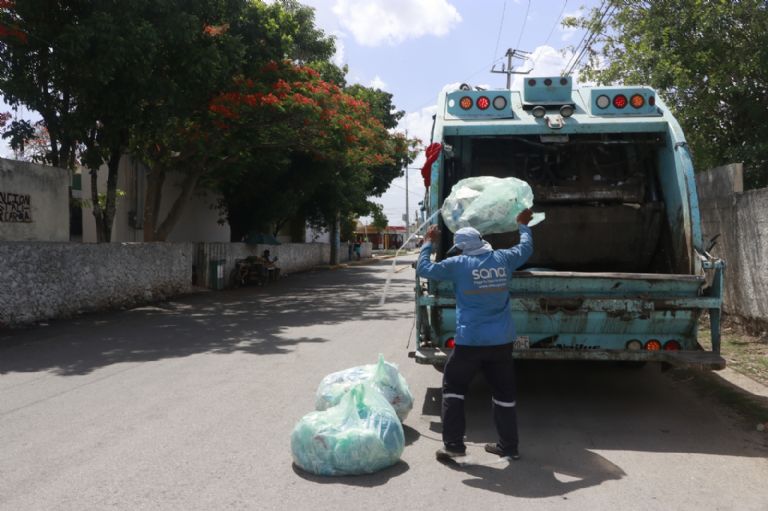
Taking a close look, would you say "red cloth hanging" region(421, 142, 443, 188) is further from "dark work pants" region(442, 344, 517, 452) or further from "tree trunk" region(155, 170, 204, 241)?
"tree trunk" region(155, 170, 204, 241)

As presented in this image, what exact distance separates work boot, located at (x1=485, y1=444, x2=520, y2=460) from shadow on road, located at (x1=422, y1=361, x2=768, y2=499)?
Answer: 0.15 feet

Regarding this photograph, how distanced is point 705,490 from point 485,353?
1.56 meters

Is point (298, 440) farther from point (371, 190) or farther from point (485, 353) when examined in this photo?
point (371, 190)

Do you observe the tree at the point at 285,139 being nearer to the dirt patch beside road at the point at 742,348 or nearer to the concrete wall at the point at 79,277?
→ the concrete wall at the point at 79,277

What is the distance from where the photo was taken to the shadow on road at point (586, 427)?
4.39 m

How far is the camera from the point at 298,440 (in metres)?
4.39

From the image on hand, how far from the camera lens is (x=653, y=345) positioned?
5.69m

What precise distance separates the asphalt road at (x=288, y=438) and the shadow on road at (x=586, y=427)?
0.02 meters

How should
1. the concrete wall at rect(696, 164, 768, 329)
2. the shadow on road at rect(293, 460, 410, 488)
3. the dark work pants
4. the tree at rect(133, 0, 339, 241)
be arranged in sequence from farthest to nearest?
1. the tree at rect(133, 0, 339, 241)
2. the concrete wall at rect(696, 164, 768, 329)
3. the dark work pants
4. the shadow on road at rect(293, 460, 410, 488)

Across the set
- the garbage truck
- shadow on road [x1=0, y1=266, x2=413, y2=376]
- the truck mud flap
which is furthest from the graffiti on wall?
the truck mud flap

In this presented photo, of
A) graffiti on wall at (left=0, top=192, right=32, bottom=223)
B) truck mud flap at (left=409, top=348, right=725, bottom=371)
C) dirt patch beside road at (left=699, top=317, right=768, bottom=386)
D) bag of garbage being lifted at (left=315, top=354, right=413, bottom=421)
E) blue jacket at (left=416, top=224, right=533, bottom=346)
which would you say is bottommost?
dirt patch beside road at (left=699, top=317, right=768, bottom=386)

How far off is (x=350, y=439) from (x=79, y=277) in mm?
10423

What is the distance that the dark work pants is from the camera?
464 centimetres

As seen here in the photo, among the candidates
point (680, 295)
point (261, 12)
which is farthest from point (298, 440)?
point (261, 12)
